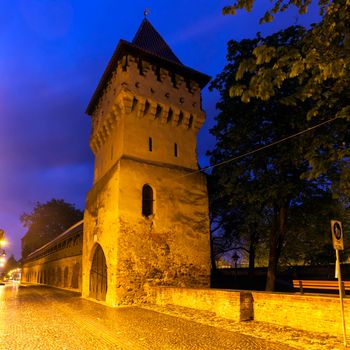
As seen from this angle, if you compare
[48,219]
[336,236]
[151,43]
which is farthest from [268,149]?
[48,219]

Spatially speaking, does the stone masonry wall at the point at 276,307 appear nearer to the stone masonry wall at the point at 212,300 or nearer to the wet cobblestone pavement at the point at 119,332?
the stone masonry wall at the point at 212,300

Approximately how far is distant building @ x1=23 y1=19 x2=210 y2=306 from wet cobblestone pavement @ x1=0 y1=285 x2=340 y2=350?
142 inches

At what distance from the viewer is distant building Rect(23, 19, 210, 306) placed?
47.7 ft

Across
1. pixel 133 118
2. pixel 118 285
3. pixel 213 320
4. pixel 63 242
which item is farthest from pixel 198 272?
Answer: pixel 63 242

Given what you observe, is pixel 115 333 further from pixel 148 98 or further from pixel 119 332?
pixel 148 98

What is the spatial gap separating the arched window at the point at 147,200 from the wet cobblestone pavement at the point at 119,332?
539cm

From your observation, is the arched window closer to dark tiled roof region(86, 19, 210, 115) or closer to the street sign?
dark tiled roof region(86, 19, 210, 115)

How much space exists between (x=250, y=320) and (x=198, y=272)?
6.97 metres

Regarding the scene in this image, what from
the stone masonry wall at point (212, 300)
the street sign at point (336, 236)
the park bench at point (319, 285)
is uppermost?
the street sign at point (336, 236)

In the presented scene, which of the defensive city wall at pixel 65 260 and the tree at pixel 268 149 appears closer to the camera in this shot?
the tree at pixel 268 149

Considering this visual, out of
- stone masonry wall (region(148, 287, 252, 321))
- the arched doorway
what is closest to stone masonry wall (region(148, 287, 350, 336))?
stone masonry wall (region(148, 287, 252, 321))

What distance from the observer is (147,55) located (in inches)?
692

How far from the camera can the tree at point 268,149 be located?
1327 cm

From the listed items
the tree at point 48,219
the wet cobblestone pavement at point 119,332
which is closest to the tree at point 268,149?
the wet cobblestone pavement at point 119,332
